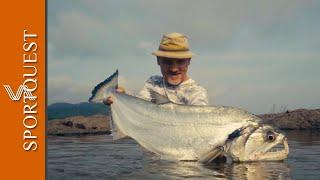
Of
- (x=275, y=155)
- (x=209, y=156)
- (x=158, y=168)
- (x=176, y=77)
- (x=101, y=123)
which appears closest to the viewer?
(x=158, y=168)

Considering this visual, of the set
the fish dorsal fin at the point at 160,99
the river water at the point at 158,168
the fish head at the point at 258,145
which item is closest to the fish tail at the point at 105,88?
the fish dorsal fin at the point at 160,99

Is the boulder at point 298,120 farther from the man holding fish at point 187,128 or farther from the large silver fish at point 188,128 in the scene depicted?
the large silver fish at point 188,128

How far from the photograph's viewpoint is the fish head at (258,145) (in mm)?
8328

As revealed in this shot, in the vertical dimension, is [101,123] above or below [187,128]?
above

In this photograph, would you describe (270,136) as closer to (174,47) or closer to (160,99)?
(160,99)

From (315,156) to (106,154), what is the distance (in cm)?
390

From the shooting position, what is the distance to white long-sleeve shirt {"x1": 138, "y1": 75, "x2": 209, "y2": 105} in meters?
9.48

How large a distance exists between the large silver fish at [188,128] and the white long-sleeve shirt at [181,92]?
1027mm

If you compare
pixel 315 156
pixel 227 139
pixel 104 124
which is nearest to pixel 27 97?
pixel 227 139

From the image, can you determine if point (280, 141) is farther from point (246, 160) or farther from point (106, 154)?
point (106, 154)

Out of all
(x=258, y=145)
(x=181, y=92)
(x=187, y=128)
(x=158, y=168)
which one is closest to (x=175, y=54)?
(x=181, y=92)

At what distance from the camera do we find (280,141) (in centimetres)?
855

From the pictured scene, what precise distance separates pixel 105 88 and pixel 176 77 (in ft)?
5.38

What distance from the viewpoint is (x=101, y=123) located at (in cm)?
1903
